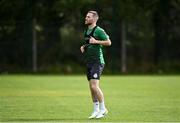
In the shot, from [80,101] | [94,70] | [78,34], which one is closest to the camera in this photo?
[94,70]

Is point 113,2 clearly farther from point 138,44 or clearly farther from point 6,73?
point 6,73

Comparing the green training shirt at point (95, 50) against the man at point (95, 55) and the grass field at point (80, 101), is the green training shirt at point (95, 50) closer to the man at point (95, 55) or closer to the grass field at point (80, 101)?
the man at point (95, 55)

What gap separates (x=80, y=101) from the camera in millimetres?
17625

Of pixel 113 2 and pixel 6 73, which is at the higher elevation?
pixel 113 2

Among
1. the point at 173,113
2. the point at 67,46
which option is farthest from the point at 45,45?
the point at 173,113

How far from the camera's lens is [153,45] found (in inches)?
1449

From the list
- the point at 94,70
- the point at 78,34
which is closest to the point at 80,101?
the point at 94,70

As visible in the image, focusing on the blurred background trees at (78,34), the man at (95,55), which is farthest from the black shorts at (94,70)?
the blurred background trees at (78,34)

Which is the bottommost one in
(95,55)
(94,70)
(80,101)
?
(80,101)

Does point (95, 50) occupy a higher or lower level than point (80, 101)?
higher

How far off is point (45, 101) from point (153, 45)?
19964mm

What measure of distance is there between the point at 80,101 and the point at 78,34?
64.2ft

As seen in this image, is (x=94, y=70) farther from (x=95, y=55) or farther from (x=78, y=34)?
(x=78, y=34)

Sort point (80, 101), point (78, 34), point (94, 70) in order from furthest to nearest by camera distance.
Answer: point (78, 34) < point (80, 101) < point (94, 70)
